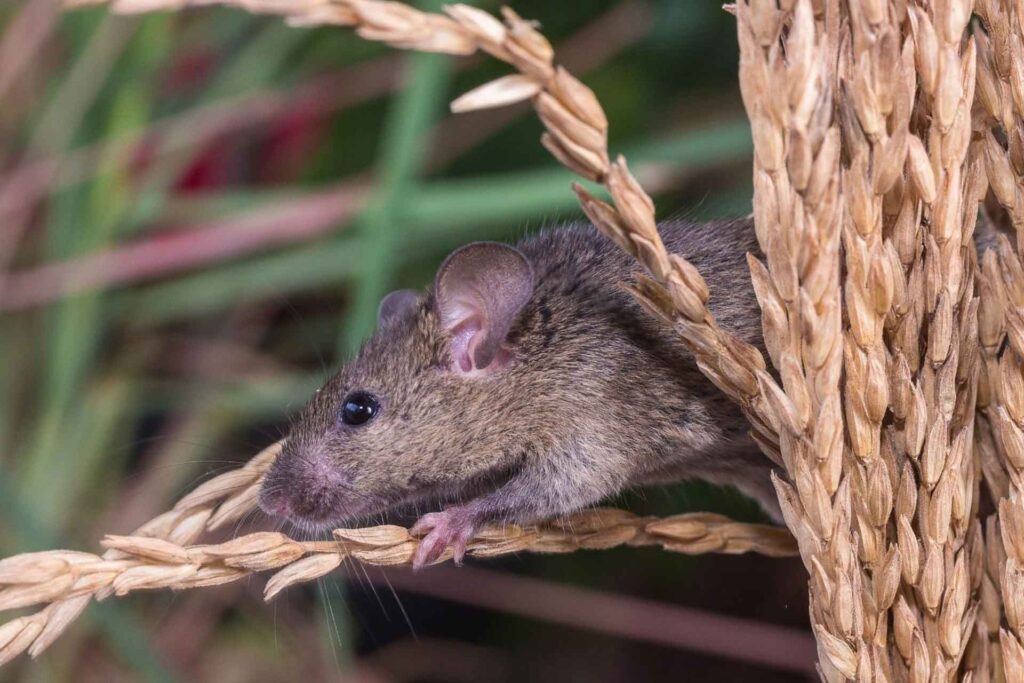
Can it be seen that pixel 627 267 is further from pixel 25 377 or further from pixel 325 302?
pixel 25 377

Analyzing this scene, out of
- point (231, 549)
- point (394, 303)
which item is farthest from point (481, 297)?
point (231, 549)

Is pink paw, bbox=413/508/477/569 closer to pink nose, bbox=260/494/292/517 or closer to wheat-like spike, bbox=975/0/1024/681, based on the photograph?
pink nose, bbox=260/494/292/517

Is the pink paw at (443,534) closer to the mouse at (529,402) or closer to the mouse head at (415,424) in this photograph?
the mouse at (529,402)

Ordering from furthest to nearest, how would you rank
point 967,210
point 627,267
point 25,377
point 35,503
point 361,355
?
point 25,377
point 35,503
point 361,355
point 627,267
point 967,210

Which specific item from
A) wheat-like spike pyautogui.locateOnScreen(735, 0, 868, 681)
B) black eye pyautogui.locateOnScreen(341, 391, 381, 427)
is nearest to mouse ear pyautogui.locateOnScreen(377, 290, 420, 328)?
black eye pyautogui.locateOnScreen(341, 391, 381, 427)

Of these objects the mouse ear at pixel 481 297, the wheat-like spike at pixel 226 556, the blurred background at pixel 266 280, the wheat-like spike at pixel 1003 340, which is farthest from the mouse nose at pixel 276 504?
the wheat-like spike at pixel 1003 340

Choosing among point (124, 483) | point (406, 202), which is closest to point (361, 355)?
point (406, 202)

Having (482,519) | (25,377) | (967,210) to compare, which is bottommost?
(25,377)
